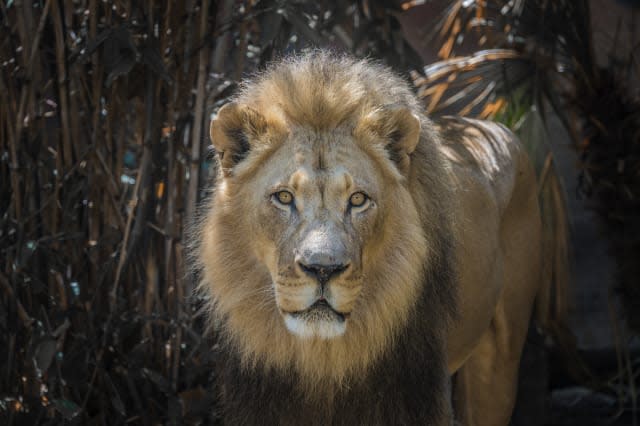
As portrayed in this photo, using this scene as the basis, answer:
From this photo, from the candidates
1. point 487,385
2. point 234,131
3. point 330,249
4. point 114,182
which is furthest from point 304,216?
point 487,385

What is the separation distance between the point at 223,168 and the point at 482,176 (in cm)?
146

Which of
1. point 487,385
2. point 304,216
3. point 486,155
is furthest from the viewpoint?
point 487,385

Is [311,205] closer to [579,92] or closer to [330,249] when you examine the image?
[330,249]

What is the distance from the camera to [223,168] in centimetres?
325

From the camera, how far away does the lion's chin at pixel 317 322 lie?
113 inches

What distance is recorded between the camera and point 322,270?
9.13 ft

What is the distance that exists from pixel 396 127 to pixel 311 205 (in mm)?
439

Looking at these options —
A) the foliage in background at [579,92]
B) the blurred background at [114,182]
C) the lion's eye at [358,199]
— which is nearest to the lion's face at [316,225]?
the lion's eye at [358,199]

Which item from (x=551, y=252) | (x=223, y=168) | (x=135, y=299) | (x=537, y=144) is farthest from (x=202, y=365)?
(x=537, y=144)

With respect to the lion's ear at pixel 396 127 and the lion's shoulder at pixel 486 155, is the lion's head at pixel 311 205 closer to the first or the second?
the lion's ear at pixel 396 127

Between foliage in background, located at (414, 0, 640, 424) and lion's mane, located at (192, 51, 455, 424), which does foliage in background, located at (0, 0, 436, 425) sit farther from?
foliage in background, located at (414, 0, 640, 424)

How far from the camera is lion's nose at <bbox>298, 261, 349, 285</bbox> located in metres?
2.78

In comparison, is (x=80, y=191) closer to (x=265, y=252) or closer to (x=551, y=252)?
(x=265, y=252)

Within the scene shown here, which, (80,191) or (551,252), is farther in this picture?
(551,252)
